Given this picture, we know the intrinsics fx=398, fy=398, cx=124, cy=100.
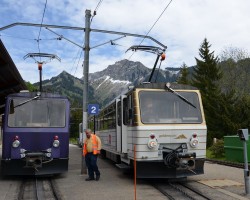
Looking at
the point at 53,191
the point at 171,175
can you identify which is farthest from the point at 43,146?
the point at 171,175

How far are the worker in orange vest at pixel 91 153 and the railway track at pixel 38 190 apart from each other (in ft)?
4.25

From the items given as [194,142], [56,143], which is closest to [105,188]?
[56,143]

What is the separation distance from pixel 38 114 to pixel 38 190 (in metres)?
3.01

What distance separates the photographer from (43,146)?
12.9m

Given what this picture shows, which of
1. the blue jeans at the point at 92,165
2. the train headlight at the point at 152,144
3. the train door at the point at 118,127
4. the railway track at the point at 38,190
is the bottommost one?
the railway track at the point at 38,190

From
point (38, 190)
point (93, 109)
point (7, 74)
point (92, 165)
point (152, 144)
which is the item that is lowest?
point (38, 190)

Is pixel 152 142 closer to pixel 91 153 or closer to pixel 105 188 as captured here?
pixel 105 188

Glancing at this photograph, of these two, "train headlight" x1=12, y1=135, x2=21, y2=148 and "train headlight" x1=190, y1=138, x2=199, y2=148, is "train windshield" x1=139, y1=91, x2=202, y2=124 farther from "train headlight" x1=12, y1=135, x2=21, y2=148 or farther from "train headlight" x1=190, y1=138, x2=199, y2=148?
"train headlight" x1=12, y1=135, x2=21, y2=148

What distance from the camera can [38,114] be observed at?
13336 millimetres

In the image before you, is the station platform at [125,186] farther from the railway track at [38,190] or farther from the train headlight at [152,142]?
the train headlight at [152,142]

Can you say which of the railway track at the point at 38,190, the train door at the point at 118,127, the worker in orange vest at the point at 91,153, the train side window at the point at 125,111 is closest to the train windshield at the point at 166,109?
the train side window at the point at 125,111

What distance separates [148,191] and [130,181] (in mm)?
1980

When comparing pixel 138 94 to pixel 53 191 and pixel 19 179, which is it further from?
pixel 19 179

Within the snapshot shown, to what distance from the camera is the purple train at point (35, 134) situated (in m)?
12.6
